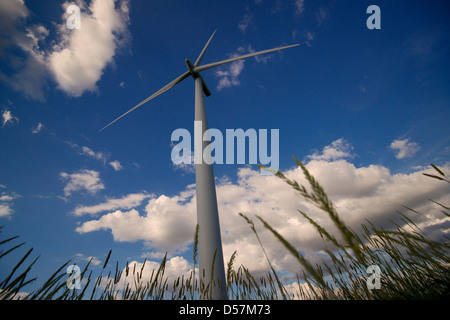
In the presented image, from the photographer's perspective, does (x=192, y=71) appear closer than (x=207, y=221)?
No

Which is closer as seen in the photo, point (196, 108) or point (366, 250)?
point (366, 250)

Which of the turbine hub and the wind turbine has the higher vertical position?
the turbine hub

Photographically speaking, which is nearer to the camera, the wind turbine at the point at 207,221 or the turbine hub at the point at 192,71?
the wind turbine at the point at 207,221

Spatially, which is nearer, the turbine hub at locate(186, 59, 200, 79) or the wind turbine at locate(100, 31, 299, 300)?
the wind turbine at locate(100, 31, 299, 300)

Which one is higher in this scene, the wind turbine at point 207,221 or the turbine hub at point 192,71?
the turbine hub at point 192,71

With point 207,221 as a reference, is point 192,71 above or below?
above
